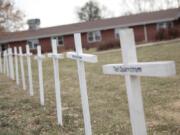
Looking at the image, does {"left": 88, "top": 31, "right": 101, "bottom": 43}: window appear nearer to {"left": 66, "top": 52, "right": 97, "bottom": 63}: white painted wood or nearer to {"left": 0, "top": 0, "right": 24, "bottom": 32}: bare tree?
{"left": 0, "top": 0, "right": 24, "bottom": 32}: bare tree

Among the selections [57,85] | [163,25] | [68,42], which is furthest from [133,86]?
[68,42]

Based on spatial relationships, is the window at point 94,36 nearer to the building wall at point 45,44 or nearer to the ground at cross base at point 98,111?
the building wall at point 45,44

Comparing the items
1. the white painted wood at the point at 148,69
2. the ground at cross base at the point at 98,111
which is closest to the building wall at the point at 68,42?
the ground at cross base at the point at 98,111

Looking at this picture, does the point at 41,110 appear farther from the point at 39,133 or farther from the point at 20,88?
the point at 20,88

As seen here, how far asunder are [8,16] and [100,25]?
11189 millimetres

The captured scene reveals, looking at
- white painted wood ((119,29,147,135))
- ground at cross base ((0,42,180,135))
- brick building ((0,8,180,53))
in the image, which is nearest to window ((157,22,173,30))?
brick building ((0,8,180,53))

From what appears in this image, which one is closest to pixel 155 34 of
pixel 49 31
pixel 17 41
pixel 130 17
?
pixel 130 17

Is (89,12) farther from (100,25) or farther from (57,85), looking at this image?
(57,85)

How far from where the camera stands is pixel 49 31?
163 feet

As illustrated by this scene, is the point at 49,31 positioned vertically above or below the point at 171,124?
above

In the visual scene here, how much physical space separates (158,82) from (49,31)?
38934 mm

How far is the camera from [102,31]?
47719 millimetres

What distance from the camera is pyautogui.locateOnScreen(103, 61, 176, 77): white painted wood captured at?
2928 millimetres

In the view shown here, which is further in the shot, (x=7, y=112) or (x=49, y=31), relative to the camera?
(x=49, y=31)
